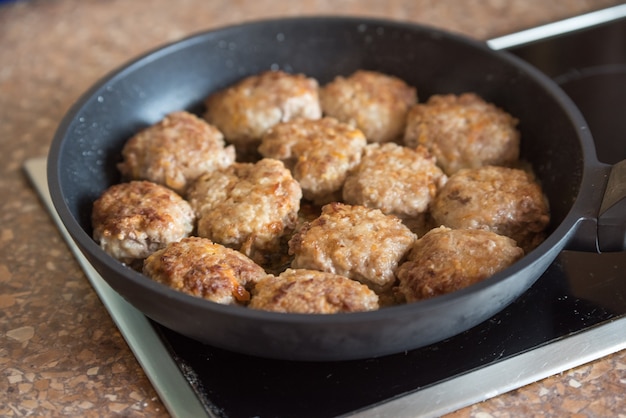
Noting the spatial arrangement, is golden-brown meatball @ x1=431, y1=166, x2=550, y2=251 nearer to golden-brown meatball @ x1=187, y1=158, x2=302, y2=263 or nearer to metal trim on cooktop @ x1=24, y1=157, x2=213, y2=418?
golden-brown meatball @ x1=187, y1=158, x2=302, y2=263

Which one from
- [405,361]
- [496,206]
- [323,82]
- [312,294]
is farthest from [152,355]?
[323,82]

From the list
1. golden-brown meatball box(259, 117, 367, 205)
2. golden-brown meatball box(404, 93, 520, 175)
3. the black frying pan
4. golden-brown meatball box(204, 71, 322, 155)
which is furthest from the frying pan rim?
golden-brown meatball box(259, 117, 367, 205)

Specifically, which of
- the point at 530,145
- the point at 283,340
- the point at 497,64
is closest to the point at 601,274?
the point at 530,145

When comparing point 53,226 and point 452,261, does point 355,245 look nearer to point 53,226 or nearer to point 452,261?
point 452,261

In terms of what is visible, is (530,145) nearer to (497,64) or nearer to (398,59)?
(497,64)

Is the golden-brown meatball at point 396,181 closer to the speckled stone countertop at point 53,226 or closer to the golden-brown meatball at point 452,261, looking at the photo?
the golden-brown meatball at point 452,261

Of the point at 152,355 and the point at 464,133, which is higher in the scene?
the point at 464,133
